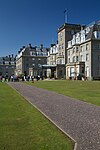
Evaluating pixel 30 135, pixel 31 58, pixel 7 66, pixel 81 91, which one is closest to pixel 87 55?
pixel 81 91

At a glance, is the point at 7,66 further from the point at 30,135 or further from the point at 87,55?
the point at 30,135

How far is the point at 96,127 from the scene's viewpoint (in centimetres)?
716

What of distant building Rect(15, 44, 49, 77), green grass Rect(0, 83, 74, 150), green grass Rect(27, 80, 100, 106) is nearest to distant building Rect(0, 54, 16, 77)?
distant building Rect(15, 44, 49, 77)

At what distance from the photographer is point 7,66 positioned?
141m

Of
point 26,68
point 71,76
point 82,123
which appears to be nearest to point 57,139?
point 82,123

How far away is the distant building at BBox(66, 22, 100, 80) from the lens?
6225cm

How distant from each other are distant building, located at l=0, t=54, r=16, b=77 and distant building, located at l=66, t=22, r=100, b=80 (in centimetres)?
7701

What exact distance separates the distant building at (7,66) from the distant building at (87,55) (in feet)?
253

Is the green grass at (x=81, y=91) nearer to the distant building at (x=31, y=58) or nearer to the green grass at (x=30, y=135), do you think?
the green grass at (x=30, y=135)

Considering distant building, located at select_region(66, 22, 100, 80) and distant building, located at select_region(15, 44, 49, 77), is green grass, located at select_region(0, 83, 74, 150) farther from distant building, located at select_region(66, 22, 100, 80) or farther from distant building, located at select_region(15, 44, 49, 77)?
distant building, located at select_region(15, 44, 49, 77)

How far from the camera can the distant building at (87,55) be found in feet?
204

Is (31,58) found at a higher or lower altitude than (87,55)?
higher

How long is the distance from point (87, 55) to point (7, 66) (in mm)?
86794

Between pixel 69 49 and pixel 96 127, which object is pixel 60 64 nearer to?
pixel 69 49
